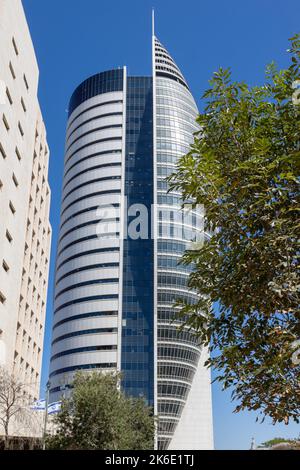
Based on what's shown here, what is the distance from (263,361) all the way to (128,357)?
99.8 meters

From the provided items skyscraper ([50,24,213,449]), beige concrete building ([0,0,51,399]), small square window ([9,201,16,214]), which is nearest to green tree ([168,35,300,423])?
beige concrete building ([0,0,51,399])

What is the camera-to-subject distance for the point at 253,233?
1059 cm

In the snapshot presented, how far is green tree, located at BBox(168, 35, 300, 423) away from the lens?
31.2 ft

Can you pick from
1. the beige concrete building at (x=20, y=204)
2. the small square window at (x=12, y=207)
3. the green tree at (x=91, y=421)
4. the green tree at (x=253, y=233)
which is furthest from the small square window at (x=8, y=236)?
the green tree at (x=253, y=233)

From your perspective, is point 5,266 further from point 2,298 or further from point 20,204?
point 20,204

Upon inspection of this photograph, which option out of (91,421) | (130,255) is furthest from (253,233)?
(130,255)

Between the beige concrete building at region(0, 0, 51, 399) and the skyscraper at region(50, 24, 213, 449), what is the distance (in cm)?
5232

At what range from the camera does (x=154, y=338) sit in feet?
357

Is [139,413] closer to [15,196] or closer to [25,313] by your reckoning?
[25,313]

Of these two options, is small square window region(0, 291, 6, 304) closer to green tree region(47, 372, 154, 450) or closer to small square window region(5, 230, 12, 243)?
small square window region(5, 230, 12, 243)

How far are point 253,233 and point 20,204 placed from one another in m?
35.7

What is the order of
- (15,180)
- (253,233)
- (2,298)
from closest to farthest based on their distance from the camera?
1. (253,233)
2. (2,298)
3. (15,180)

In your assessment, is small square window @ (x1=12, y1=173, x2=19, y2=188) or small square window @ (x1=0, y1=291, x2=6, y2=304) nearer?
small square window @ (x1=0, y1=291, x2=6, y2=304)
